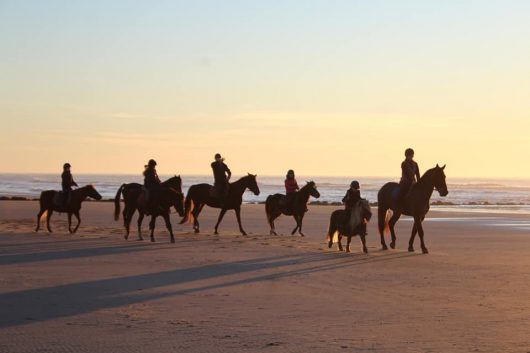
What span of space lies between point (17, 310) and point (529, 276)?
8456 millimetres

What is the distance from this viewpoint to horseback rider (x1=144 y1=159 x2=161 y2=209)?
2161 cm

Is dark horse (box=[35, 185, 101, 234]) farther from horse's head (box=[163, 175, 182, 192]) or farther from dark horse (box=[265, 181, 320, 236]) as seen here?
dark horse (box=[265, 181, 320, 236])

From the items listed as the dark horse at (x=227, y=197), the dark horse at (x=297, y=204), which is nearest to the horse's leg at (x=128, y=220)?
the dark horse at (x=227, y=197)

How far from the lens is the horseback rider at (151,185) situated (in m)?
21.6

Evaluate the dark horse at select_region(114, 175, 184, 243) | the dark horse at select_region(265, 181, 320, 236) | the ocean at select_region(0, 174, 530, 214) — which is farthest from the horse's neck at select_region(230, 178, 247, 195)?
the ocean at select_region(0, 174, 530, 214)

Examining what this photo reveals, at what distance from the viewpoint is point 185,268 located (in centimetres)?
1510

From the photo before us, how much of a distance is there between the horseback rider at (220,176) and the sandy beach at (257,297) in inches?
121

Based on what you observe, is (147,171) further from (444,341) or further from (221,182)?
(444,341)

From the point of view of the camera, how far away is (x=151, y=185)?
21.7 m

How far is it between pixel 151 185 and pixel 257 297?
34.7ft

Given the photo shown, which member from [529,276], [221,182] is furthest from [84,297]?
[221,182]

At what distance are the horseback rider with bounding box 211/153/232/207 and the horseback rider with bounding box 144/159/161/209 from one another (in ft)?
8.54

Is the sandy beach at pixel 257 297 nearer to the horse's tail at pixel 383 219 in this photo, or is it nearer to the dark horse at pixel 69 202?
the horse's tail at pixel 383 219

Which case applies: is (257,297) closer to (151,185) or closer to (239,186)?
(151,185)
